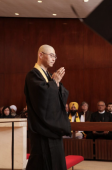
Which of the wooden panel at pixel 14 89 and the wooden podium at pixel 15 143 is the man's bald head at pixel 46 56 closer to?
the wooden podium at pixel 15 143

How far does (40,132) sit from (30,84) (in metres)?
0.49

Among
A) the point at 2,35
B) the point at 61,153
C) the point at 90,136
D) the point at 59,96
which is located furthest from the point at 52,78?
the point at 2,35

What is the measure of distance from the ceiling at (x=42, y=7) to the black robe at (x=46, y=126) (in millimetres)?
5817

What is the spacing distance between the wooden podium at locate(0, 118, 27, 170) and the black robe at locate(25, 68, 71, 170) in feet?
4.01

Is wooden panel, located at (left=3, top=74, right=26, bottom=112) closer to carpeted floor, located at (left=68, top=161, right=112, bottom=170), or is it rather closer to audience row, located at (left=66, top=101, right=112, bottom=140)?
audience row, located at (left=66, top=101, right=112, bottom=140)

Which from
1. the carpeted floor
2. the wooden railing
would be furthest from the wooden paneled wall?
the carpeted floor

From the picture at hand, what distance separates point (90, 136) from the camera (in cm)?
657

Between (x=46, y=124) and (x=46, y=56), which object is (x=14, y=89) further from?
(x=46, y=124)

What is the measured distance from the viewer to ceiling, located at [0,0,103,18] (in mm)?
8172

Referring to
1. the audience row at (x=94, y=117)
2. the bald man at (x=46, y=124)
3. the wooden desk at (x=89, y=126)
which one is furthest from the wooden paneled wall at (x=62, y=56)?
the bald man at (x=46, y=124)

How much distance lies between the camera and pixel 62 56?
991cm

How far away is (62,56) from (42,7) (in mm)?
2105

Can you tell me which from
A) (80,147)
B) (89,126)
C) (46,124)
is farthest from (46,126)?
(80,147)

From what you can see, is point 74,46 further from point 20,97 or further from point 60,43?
point 20,97
